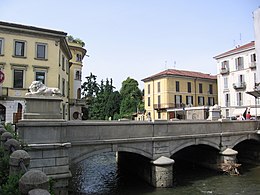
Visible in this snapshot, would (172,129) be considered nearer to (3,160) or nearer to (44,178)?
(3,160)

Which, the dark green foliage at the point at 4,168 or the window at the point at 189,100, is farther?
the window at the point at 189,100

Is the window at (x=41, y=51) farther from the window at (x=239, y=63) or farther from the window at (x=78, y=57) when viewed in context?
the window at (x=239, y=63)

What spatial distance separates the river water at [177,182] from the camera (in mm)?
12625

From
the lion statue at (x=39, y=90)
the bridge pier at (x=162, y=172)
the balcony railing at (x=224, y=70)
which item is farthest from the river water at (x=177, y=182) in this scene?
the balcony railing at (x=224, y=70)

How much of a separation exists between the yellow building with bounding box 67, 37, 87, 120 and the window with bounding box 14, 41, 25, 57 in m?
12.0

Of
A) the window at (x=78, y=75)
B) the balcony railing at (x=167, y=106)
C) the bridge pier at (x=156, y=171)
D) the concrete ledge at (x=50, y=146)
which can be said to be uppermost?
the window at (x=78, y=75)

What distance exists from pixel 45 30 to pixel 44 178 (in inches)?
914

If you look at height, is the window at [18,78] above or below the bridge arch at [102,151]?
above

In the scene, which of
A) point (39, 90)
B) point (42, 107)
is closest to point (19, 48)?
point (39, 90)

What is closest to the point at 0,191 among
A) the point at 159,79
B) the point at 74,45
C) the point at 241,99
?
the point at 74,45

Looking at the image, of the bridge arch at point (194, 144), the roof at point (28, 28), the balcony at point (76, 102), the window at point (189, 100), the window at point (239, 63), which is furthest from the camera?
the window at point (189, 100)

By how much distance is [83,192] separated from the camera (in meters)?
12.8

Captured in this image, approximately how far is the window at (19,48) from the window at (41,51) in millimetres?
1322

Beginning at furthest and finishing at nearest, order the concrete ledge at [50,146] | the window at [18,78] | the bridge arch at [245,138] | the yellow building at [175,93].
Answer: the yellow building at [175,93] → the window at [18,78] → the bridge arch at [245,138] → the concrete ledge at [50,146]
